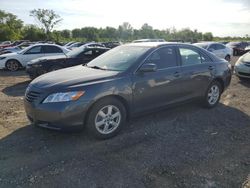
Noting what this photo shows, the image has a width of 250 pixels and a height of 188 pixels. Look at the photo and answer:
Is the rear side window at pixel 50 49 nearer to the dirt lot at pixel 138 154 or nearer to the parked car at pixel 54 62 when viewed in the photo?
the parked car at pixel 54 62

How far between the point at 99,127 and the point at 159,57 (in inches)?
72.9

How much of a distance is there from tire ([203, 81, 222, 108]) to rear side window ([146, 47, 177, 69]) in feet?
4.47

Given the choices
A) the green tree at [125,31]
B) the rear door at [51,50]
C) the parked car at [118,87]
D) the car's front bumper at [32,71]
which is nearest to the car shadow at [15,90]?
the car's front bumper at [32,71]

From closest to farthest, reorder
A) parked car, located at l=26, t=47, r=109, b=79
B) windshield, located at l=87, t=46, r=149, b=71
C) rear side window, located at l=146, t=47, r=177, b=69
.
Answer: windshield, located at l=87, t=46, r=149, b=71 → rear side window, located at l=146, t=47, r=177, b=69 → parked car, located at l=26, t=47, r=109, b=79

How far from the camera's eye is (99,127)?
176 inches

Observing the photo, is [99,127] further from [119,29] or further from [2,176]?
[119,29]

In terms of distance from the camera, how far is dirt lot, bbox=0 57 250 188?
11.2 ft

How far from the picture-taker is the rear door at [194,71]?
5.66m

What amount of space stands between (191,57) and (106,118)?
2538 mm

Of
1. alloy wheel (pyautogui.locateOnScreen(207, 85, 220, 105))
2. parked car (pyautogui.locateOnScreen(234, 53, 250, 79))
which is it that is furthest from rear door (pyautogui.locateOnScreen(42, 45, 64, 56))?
alloy wheel (pyautogui.locateOnScreen(207, 85, 220, 105))

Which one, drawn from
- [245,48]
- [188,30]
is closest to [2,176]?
[245,48]

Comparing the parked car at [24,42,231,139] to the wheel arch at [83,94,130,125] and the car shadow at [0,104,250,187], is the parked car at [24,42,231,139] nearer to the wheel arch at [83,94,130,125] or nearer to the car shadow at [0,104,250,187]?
the wheel arch at [83,94,130,125]

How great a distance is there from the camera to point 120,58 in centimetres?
526

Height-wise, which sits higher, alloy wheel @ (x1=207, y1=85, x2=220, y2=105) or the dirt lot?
alloy wheel @ (x1=207, y1=85, x2=220, y2=105)
